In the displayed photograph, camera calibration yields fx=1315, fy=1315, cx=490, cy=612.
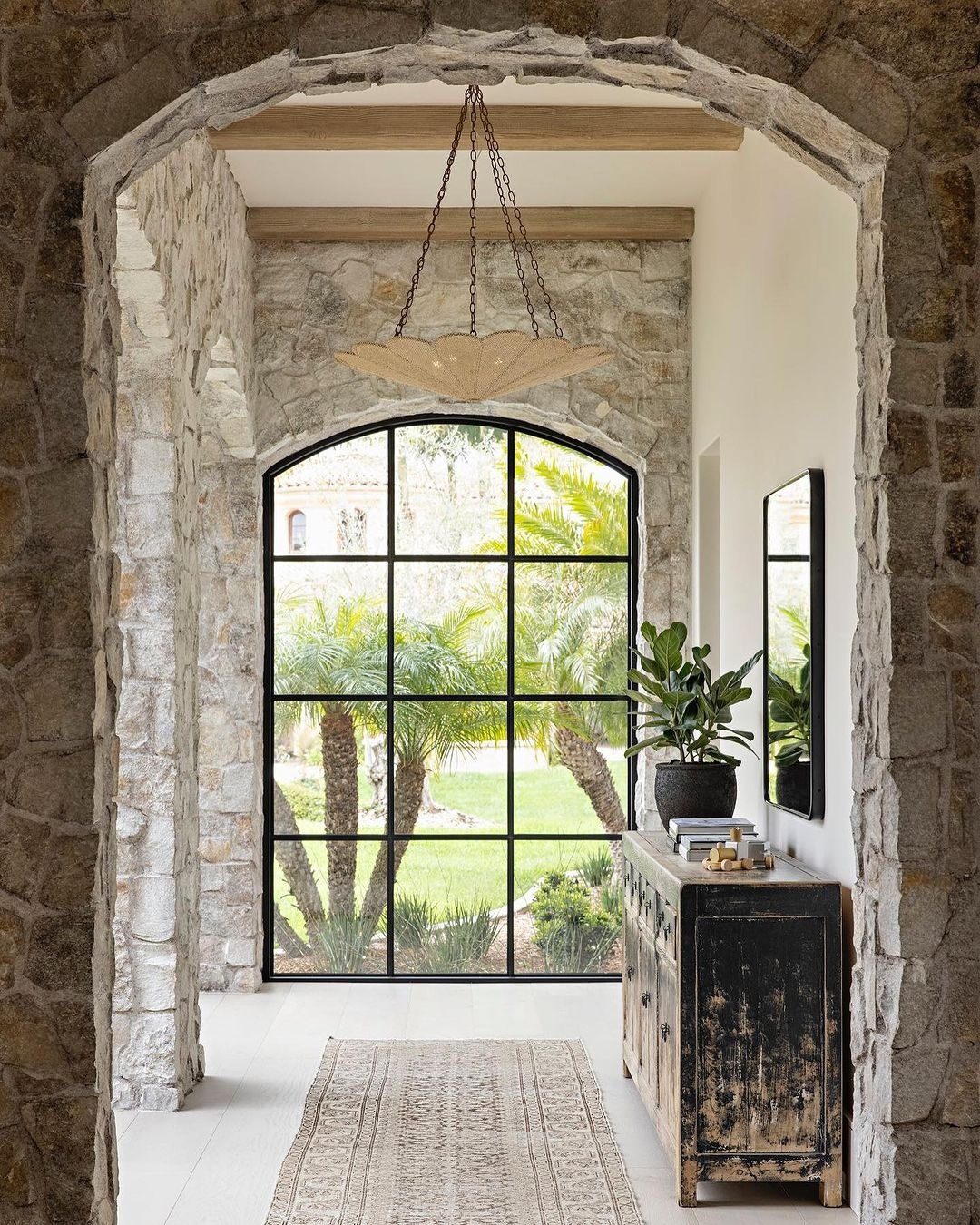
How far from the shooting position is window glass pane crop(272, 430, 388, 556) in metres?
6.65

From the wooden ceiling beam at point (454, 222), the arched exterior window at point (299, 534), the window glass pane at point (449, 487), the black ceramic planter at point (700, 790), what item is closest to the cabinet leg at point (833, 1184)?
the black ceramic planter at point (700, 790)

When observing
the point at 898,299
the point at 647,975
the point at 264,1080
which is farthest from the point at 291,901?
the point at 898,299

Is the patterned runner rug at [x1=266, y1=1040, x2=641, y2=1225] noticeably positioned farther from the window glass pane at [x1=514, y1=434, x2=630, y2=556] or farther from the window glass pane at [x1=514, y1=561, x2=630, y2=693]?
the window glass pane at [x1=514, y1=434, x2=630, y2=556]

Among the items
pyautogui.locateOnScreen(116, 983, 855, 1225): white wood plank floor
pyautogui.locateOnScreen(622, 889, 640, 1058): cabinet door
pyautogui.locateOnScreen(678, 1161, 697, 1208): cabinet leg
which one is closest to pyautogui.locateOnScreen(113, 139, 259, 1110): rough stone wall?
pyautogui.locateOnScreen(116, 983, 855, 1225): white wood plank floor

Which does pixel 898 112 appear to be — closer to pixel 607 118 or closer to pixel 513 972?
pixel 607 118

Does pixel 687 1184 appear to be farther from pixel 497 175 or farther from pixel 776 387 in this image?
pixel 497 175

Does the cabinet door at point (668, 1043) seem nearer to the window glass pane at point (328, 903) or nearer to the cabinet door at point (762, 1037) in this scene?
the cabinet door at point (762, 1037)

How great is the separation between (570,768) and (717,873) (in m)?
2.87

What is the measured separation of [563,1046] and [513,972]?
53.0 inches

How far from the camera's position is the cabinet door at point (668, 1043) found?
3.65 meters

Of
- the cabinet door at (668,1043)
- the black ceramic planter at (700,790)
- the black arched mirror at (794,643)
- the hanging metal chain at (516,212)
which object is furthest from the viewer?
the hanging metal chain at (516,212)

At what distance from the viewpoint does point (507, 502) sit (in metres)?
6.64

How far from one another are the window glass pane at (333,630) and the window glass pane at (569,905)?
3.99 ft

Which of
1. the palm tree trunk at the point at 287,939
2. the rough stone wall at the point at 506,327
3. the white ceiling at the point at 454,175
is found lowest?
the palm tree trunk at the point at 287,939
